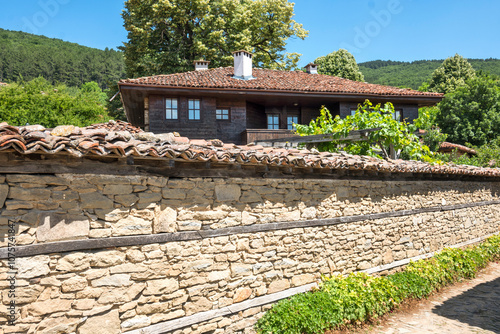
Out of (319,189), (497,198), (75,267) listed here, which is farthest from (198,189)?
(497,198)

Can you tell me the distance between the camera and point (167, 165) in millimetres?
4195

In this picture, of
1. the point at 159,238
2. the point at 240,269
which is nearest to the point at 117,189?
the point at 159,238

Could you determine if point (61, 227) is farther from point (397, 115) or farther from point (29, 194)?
point (397, 115)

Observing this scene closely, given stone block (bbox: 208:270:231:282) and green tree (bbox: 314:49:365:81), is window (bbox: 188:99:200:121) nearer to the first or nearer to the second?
stone block (bbox: 208:270:231:282)

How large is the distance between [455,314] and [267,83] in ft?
31.4

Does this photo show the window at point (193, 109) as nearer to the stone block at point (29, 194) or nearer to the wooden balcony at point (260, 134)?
the wooden balcony at point (260, 134)

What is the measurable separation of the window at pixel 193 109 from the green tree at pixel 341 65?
18.4 meters

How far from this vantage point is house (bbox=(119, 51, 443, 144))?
11883 mm

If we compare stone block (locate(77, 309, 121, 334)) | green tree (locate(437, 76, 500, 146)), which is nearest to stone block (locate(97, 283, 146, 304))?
stone block (locate(77, 309, 121, 334))

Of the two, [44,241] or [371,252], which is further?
[371,252]

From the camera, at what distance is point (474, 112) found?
80.6ft

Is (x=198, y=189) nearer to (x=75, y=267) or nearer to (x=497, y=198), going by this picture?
(x=75, y=267)

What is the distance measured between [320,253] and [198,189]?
2.72 m

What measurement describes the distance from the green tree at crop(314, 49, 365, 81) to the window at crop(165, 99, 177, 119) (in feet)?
62.3
